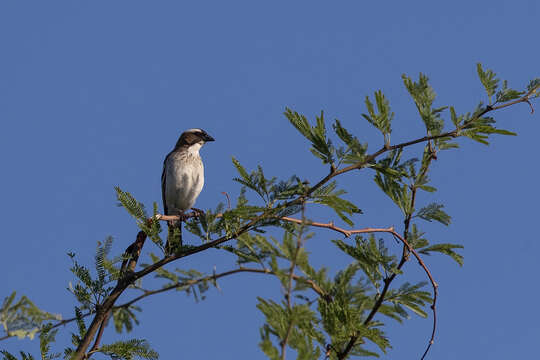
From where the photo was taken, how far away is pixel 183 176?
8.42 meters

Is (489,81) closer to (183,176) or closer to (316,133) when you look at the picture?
(316,133)

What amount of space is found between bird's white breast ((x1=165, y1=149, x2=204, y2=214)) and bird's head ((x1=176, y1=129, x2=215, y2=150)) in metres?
0.20

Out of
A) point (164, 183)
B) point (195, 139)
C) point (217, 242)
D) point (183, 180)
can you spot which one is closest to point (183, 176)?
point (183, 180)

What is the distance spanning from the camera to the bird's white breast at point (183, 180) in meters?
8.44

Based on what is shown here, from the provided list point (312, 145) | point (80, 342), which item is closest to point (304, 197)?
point (312, 145)

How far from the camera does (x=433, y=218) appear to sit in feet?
12.9

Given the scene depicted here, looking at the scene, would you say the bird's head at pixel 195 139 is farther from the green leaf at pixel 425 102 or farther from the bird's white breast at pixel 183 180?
the green leaf at pixel 425 102

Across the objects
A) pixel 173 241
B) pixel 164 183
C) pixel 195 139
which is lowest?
pixel 173 241

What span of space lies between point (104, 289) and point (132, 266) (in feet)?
0.64

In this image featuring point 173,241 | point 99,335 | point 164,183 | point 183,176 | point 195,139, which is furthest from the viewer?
point 195,139

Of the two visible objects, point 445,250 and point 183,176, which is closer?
point 445,250

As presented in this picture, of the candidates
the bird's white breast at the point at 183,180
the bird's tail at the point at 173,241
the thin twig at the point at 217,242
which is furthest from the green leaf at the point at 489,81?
the bird's white breast at the point at 183,180

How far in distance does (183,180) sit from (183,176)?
47 mm

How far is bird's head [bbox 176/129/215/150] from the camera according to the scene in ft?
29.1
